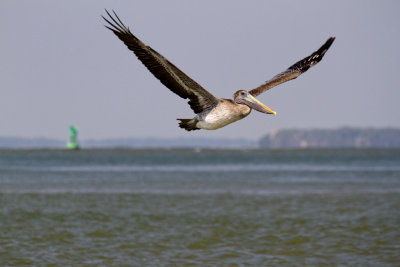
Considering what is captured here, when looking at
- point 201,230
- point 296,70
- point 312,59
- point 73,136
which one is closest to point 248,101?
point 296,70

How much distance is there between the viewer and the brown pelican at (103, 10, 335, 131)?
898 cm

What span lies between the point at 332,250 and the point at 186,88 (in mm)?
8867

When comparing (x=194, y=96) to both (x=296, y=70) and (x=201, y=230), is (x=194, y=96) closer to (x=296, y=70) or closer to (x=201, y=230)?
(x=296, y=70)

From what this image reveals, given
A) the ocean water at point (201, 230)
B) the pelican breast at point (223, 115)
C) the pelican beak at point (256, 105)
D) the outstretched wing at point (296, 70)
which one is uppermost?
the outstretched wing at point (296, 70)

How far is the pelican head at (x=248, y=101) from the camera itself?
29.6ft

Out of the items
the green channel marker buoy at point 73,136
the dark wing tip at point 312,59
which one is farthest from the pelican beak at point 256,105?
the green channel marker buoy at point 73,136

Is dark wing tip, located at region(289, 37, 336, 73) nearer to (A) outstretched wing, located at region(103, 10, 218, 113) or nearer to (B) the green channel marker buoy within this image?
(A) outstretched wing, located at region(103, 10, 218, 113)

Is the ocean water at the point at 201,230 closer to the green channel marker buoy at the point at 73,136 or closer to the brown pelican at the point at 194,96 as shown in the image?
the brown pelican at the point at 194,96

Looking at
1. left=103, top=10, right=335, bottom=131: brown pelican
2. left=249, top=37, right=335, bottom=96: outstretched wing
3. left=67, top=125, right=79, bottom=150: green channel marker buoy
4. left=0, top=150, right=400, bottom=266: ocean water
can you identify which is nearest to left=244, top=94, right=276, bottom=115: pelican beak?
left=103, top=10, right=335, bottom=131: brown pelican

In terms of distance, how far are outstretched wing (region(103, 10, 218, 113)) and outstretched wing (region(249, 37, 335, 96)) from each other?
66.9 inches

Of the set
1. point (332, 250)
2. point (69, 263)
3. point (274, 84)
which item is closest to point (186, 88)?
point (274, 84)

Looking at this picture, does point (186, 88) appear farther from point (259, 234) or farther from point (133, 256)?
point (259, 234)

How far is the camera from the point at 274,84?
11562 millimetres

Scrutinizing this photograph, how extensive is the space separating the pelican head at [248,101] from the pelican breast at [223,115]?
7cm
